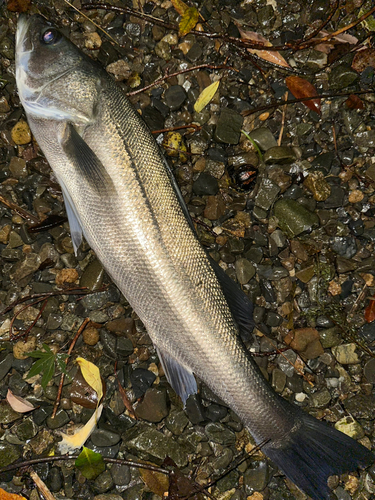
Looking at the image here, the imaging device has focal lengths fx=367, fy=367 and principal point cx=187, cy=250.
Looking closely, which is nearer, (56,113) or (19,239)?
(56,113)

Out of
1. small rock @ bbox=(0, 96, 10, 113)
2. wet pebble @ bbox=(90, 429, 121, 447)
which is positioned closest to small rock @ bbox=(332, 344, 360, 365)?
wet pebble @ bbox=(90, 429, 121, 447)

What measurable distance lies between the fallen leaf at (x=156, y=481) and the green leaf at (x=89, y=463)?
0.33 meters

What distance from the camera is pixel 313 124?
3.10 metres

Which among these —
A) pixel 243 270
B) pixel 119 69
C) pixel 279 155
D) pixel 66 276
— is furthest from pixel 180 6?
pixel 66 276

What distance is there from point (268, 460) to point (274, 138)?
8.41 ft

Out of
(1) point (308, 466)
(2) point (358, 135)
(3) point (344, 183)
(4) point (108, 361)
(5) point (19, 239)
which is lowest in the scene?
(1) point (308, 466)

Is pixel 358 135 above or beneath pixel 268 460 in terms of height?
above

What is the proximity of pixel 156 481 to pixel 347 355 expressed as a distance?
1.76m

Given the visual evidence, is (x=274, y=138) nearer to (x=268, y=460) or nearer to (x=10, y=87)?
(x=10, y=87)

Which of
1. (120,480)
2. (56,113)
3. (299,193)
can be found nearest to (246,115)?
(299,193)

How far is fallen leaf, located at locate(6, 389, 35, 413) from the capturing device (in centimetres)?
272

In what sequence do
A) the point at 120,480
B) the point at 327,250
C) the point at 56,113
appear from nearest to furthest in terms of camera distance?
the point at 56,113
the point at 120,480
the point at 327,250

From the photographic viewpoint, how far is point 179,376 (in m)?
2.54

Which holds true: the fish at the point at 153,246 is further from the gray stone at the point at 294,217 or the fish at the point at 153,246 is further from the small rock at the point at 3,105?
the gray stone at the point at 294,217
